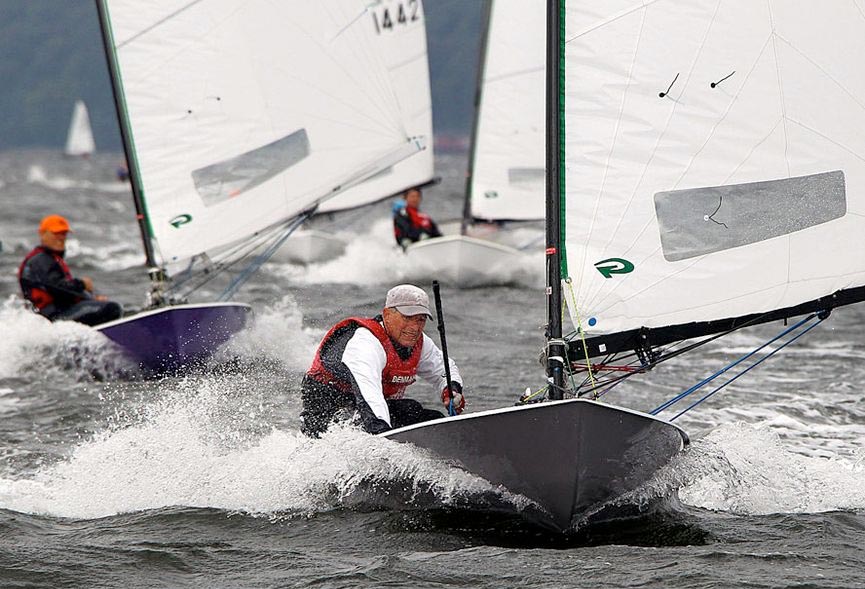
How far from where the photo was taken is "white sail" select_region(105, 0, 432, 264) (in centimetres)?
904

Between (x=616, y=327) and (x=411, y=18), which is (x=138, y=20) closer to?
(x=411, y=18)

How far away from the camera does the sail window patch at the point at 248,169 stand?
9180 millimetres

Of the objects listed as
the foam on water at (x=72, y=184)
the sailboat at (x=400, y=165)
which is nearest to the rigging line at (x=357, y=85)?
the sailboat at (x=400, y=165)

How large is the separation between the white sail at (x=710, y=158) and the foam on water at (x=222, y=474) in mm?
906

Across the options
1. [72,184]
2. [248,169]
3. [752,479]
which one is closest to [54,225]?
[248,169]

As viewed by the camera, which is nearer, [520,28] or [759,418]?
[759,418]

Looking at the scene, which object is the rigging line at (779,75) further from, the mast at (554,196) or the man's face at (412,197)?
the man's face at (412,197)

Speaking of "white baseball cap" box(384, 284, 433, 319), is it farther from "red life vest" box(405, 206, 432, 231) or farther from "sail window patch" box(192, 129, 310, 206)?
"red life vest" box(405, 206, 432, 231)

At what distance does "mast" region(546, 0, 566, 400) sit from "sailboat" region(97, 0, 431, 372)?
3.98m

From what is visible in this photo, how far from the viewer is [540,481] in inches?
179

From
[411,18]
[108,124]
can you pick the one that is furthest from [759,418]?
[108,124]

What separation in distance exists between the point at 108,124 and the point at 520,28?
10621 cm

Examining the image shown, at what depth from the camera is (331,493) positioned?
5082 mm

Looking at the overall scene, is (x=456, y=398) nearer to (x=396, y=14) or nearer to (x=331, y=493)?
(x=331, y=493)
